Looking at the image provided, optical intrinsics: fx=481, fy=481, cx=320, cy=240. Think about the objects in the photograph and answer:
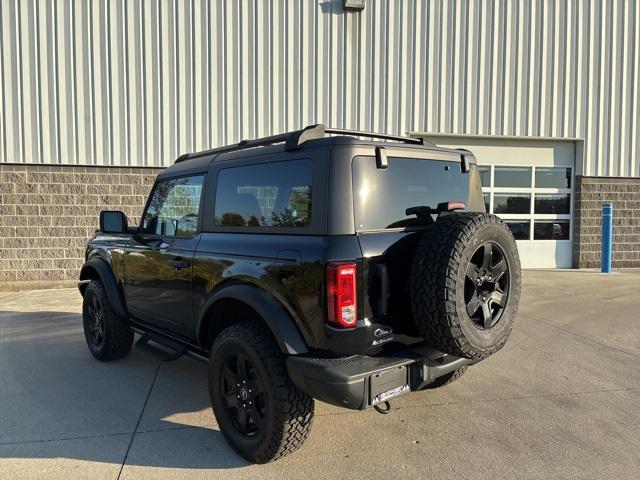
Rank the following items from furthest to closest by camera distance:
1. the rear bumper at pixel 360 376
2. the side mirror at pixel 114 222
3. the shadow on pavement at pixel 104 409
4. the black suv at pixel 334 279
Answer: the side mirror at pixel 114 222 < the shadow on pavement at pixel 104 409 < the black suv at pixel 334 279 < the rear bumper at pixel 360 376

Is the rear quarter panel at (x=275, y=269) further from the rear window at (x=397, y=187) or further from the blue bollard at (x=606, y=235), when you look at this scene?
the blue bollard at (x=606, y=235)

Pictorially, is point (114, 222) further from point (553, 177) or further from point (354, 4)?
point (553, 177)

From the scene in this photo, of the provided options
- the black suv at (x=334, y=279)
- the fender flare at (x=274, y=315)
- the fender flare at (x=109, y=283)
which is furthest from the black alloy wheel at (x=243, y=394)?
the fender flare at (x=109, y=283)

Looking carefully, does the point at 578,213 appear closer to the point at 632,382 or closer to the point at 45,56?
the point at 632,382

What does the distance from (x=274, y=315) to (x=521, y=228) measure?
9742mm

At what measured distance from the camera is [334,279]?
8.31 feet

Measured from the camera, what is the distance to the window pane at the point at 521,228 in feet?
36.4

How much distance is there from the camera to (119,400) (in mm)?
3908

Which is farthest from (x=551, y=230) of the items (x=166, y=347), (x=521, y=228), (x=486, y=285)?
(x=166, y=347)

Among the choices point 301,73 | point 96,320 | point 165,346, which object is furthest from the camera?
point 301,73

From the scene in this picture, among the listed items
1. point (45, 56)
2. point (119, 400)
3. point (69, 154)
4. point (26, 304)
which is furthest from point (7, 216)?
point (119, 400)

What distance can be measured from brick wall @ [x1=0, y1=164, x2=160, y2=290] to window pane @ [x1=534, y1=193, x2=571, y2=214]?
8895 mm

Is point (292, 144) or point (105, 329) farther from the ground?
point (292, 144)

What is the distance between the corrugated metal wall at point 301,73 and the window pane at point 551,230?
4.41 feet
